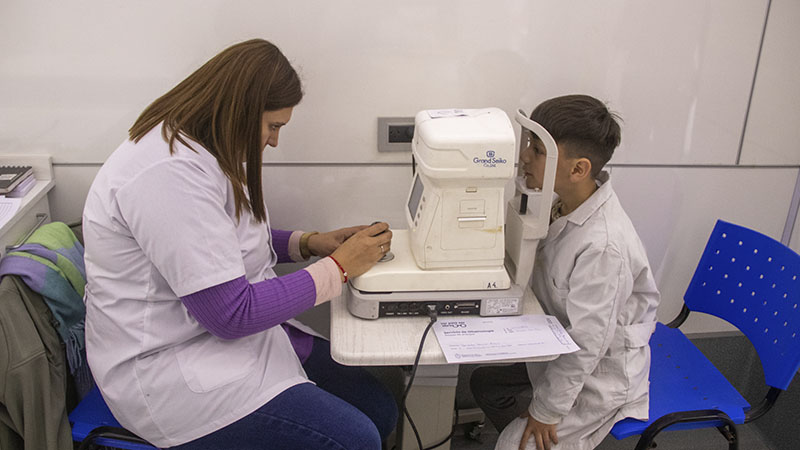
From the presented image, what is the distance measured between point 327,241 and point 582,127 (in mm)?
693

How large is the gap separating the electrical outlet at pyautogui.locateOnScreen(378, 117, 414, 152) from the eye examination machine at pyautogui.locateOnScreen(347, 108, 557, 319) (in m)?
0.34

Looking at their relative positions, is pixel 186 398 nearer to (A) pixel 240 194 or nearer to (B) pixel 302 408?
(B) pixel 302 408

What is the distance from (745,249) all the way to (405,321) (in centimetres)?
98

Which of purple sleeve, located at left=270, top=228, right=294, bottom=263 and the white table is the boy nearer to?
the white table

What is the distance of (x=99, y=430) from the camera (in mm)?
1360

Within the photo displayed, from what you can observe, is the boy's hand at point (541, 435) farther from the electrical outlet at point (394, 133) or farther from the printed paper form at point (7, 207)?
the printed paper form at point (7, 207)

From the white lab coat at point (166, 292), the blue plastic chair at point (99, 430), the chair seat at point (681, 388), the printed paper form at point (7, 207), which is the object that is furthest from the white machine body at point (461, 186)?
the printed paper form at point (7, 207)

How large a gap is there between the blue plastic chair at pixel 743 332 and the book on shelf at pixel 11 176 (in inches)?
62.5

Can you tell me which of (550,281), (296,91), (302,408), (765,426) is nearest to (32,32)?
(296,91)

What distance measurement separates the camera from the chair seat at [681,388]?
150cm

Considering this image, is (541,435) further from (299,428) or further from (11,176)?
(11,176)

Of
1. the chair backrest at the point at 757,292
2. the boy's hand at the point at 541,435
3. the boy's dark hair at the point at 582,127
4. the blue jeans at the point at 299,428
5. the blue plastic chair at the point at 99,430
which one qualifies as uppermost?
the boy's dark hair at the point at 582,127

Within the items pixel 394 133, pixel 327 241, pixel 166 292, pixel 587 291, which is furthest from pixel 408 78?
pixel 166 292

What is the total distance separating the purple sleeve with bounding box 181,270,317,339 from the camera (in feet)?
3.92
